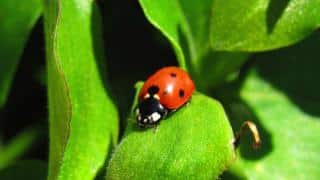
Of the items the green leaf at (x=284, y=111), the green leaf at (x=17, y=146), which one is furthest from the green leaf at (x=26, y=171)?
the green leaf at (x=284, y=111)

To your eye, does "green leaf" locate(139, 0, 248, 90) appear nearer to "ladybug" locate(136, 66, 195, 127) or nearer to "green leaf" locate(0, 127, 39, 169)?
"ladybug" locate(136, 66, 195, 127)

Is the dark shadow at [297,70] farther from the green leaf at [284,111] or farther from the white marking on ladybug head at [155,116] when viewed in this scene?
the white marking on ladybug head at [155,116]

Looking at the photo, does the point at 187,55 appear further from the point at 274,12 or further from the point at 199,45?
the point at 274,12

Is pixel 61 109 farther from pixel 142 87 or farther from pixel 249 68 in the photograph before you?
pixel 249 68

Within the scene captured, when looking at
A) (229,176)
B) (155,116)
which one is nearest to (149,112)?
(155,116)

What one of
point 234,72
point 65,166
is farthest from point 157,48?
point 65,166
